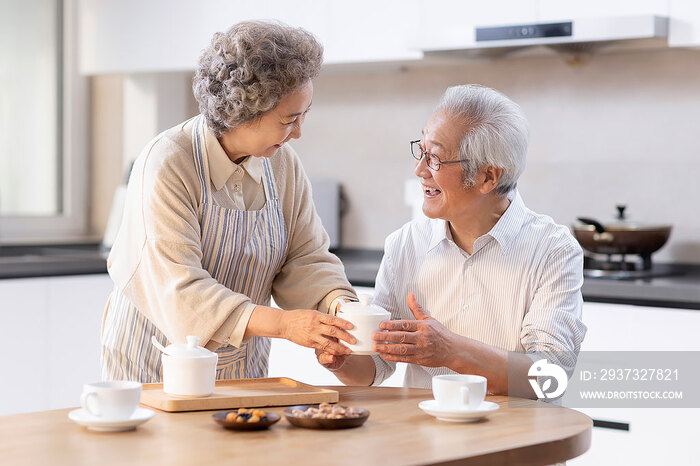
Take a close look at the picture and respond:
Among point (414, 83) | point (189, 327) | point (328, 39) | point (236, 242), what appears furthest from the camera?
point (414, 83)

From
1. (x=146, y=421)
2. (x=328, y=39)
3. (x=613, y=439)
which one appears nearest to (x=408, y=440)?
(x=146, y=421)

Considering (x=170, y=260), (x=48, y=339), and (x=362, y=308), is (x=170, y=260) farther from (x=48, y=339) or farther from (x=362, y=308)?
(x=48, y=339)

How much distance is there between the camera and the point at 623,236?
3.26m

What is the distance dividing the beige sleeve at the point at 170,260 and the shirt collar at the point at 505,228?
539 millimetres

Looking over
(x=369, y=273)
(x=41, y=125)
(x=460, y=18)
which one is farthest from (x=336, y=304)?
(x=41, y=125)

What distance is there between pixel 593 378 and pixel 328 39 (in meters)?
1.62

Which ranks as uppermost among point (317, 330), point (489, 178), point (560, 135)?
point (560, 135)

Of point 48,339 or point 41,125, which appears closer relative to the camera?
point 48,339

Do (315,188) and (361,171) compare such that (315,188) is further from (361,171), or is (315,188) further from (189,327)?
(189,327)

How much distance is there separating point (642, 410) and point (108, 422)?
1.95 metres

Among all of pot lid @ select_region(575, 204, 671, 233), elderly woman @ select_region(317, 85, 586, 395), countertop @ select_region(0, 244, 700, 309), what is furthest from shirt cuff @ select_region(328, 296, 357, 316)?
pot lid @ select_region(575, 204, 671, 233)

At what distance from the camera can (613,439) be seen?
3000mm

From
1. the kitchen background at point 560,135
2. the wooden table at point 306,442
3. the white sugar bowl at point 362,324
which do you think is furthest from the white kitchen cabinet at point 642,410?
A: the white sugar bowl at point 362,324

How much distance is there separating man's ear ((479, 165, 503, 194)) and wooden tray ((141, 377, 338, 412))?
0.58 metres
